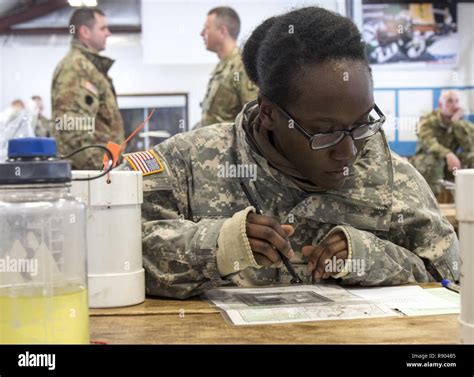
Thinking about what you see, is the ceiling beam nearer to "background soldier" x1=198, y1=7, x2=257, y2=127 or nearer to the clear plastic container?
"background soldier" x1=198, y1=7, x2=257, y2=127

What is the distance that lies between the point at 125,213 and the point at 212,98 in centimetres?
257

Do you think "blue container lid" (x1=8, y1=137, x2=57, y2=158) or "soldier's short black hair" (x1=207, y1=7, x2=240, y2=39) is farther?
"soldier's short black hair" (x1=207, y1=7, x2=240, y2=39)

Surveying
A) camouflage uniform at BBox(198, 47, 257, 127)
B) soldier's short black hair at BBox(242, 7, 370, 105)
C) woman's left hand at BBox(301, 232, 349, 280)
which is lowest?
woman's left hand at BBox(301, 232, 349, 280)

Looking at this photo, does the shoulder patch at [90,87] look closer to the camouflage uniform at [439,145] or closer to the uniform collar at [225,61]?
the uniform collar at [225,61]

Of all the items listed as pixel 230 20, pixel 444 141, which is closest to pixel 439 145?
pixel 444 141

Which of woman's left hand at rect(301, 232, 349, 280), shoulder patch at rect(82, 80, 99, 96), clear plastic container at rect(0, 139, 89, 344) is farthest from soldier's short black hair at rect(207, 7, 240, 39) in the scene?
clear plastic container at rect(0, 139, 89, 344)

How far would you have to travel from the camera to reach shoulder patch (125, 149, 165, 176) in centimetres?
128

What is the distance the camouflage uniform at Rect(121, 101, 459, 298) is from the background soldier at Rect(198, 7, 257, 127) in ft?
6.00

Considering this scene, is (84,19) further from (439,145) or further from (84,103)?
(439,145)

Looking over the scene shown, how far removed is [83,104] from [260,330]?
281cm

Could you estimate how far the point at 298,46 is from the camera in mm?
1266

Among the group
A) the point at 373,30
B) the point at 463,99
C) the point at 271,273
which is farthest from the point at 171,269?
the point at 463,99

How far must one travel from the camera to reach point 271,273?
1314mm
